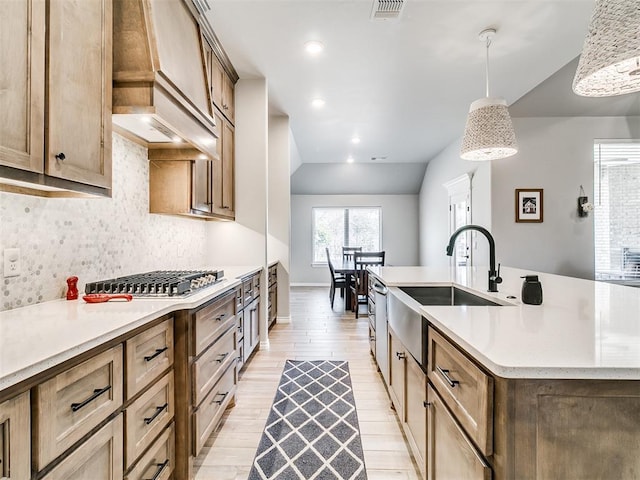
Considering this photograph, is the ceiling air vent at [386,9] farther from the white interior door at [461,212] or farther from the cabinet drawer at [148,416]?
the white interior door at [461,212]

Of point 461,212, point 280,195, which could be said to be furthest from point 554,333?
point 461,212

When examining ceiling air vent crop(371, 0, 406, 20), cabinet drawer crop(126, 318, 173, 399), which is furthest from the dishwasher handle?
ceiling air vent crop(371, 0, 406, 20)

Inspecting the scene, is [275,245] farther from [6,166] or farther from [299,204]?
[299,204]

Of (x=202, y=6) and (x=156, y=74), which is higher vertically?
(x=202, y=6)

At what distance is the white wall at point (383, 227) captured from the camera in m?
8.41

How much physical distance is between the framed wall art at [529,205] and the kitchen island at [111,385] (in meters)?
4.23

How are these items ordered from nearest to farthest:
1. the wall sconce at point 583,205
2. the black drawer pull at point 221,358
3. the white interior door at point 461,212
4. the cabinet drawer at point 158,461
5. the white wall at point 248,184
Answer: the cabinet drawer at point 158,461 → the black drawer pull at point 221,358 → the white wall at point 248,184 → the wall sconce at point 583,205 → the white interior door at point 461,212

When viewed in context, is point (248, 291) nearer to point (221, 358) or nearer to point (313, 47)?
point (221, 358)

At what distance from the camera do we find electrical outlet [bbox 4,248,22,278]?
1.27m

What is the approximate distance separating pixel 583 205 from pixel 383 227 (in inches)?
175

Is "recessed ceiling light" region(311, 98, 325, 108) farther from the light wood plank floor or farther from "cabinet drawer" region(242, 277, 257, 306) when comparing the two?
the light wood plank floor

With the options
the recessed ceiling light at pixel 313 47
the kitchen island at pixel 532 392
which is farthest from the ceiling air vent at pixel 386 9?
the kitchen island at pixel 532 392

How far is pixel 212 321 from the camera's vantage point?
187 centimetres

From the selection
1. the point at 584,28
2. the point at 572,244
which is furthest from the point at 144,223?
the point at 572,244
